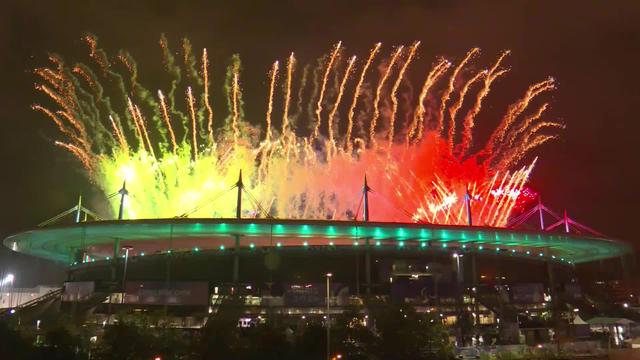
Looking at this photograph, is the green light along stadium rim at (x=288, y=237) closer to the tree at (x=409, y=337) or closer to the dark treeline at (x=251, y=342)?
the dark treeline at (x=251, y=342)

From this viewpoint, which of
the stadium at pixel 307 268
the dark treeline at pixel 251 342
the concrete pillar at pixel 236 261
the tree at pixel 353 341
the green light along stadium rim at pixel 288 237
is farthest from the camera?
the concrete pillar at pixel 236 261

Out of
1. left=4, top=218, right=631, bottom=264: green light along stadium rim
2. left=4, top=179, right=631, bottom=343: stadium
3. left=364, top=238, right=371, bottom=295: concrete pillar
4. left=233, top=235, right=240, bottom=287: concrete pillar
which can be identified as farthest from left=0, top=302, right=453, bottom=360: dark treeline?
left=364, top=238, right=371, bottom=295: concrete pillar

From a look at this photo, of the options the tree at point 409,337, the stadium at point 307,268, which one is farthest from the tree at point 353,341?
the stadium at point 307,268

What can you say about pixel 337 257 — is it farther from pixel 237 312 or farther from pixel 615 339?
pixel 615 339

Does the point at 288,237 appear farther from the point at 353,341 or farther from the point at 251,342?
the point at 251,342

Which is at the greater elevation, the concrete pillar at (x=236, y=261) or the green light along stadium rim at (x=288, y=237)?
the green light along stadium rim at (x=288, y=237)

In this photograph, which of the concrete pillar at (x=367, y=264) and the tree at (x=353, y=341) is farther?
the concrete pillar at (x=367, y=264)

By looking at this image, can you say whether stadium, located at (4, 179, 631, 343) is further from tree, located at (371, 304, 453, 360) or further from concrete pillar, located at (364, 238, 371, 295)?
tree, located at (371, 304, 453, 360)

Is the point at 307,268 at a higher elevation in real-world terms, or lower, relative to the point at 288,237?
lower

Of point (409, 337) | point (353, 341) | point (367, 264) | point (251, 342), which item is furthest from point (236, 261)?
point (409, 337)

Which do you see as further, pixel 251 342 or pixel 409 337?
pixel 409 337
